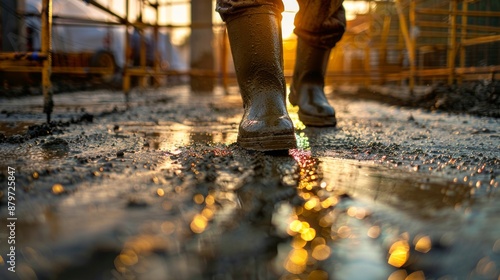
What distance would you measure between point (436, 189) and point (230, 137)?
917 millimetres

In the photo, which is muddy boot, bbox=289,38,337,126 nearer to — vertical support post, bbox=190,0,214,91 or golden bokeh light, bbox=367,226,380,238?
golden bokeh light, bbox=367,226,380,238

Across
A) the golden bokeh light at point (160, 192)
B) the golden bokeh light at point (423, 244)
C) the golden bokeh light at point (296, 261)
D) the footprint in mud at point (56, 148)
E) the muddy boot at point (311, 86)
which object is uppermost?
the muddy boot at point (311, 86)

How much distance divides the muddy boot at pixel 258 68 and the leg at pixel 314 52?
18.7 inches

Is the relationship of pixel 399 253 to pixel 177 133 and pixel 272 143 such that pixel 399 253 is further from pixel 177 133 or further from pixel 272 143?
pixel 177 133

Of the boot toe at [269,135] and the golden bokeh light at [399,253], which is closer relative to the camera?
the golden bokeh light at [399,253]

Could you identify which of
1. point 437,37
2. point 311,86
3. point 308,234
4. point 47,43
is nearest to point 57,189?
point 308,234

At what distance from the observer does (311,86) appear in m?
2.10

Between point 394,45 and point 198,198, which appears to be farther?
point 394,45

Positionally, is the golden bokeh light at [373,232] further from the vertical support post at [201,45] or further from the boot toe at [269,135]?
the vertical support post at [201,45]

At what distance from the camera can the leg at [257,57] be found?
4.47 ft

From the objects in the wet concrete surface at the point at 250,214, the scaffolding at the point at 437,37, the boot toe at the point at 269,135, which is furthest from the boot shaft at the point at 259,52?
the scaffolding at the point at 437,37

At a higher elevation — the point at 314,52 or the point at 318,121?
the point at 314,52

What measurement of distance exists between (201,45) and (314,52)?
208 inches

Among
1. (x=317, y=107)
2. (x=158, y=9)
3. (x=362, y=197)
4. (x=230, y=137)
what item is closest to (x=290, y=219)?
(x=362, y=197)
